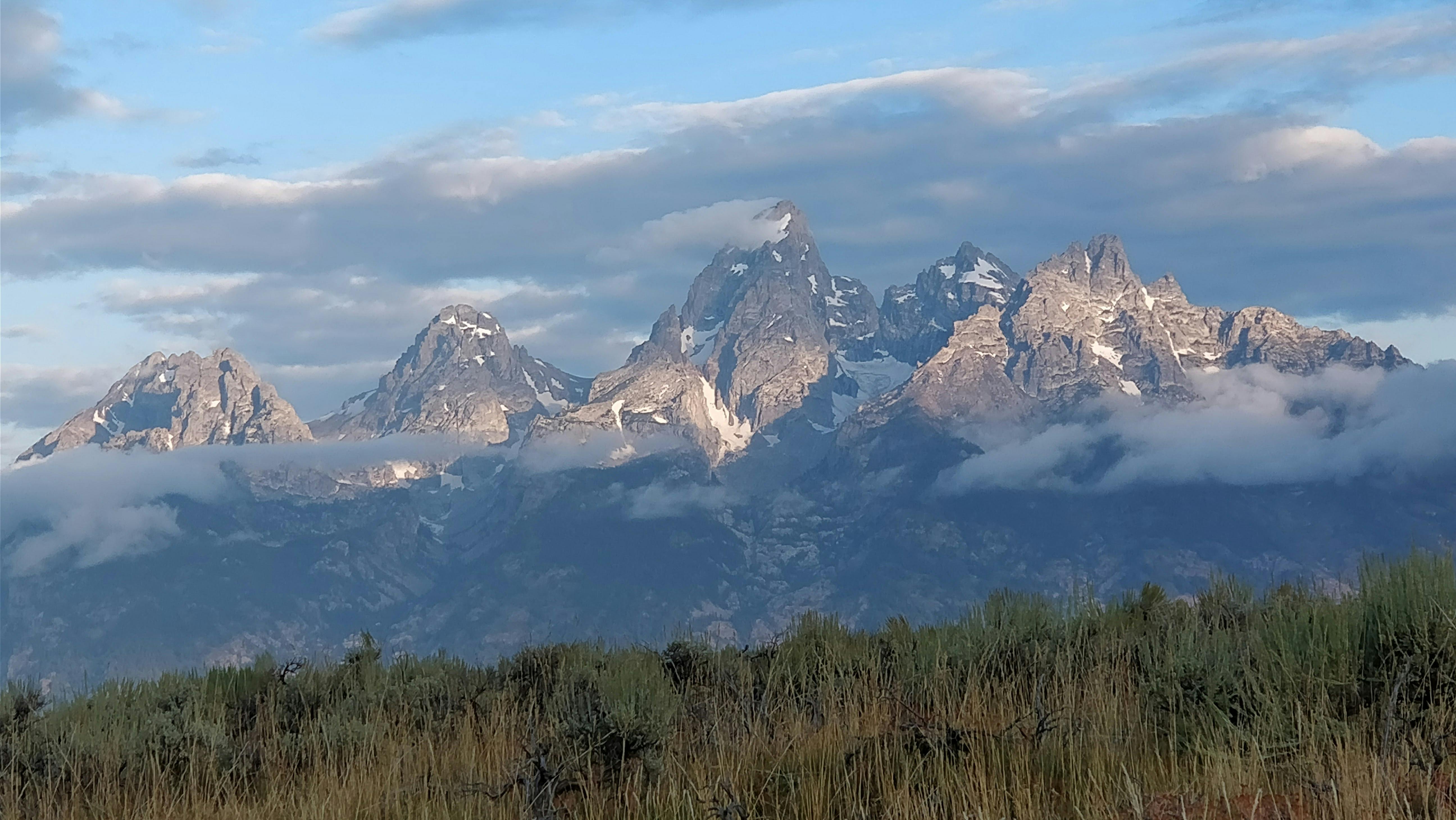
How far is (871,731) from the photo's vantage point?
9828 millimetres

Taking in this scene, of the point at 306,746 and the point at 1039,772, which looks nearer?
the point at 1039,772

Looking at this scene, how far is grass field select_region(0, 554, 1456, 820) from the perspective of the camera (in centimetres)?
766

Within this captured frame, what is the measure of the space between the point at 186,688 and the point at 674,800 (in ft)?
26.4

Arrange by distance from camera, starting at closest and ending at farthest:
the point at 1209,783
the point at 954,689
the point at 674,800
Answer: the point at 1209,783 < the point at 674,800 < the point at 954,689

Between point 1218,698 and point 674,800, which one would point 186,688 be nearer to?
point 674,800

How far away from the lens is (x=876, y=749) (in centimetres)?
884

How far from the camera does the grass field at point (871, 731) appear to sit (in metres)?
7.66

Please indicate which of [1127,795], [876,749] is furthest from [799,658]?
[1127,795]

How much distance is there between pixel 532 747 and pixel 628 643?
19.7 feet

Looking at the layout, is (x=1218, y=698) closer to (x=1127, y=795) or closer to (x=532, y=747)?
(x=1127, y=795)

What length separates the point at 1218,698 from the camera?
8.84 meters

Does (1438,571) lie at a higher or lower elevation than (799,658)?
higher

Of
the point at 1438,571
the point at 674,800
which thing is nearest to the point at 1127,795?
the point at 674,800

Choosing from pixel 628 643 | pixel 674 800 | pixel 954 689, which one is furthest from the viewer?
pixel 628 643
